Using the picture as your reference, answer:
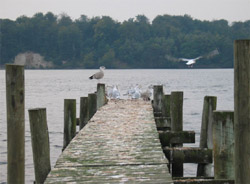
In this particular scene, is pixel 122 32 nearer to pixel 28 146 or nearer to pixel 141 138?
pixel 28 146

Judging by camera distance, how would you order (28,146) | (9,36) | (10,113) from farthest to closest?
(9,36), (28,146), (10,113)

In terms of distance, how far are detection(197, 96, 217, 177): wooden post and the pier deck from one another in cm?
104

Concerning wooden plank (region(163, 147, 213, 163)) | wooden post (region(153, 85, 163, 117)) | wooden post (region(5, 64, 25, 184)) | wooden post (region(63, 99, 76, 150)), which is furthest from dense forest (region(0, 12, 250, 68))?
wooden post (region(5, 64, 25, 184))

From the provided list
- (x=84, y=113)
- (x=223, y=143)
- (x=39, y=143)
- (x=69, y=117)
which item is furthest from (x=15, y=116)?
(x=84, y=113)

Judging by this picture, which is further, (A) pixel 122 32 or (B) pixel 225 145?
(A) pixel 122 32

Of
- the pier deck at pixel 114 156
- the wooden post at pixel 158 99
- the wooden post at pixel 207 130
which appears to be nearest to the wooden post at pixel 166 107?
the wooden post at pixel 158 99

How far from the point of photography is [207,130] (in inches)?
402

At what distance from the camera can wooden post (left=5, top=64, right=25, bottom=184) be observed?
21.0 ft

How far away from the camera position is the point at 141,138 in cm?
905

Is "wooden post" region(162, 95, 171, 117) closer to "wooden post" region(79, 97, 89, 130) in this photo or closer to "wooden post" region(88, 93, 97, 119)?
"wooden post" region(88, 93, 97, 119)

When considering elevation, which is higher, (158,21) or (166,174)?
(158,21)

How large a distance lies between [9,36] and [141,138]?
12912 cm

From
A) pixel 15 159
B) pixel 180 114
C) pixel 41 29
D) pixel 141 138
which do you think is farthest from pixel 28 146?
pixel 41 29

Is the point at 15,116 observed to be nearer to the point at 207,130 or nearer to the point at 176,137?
the point at 176,137
